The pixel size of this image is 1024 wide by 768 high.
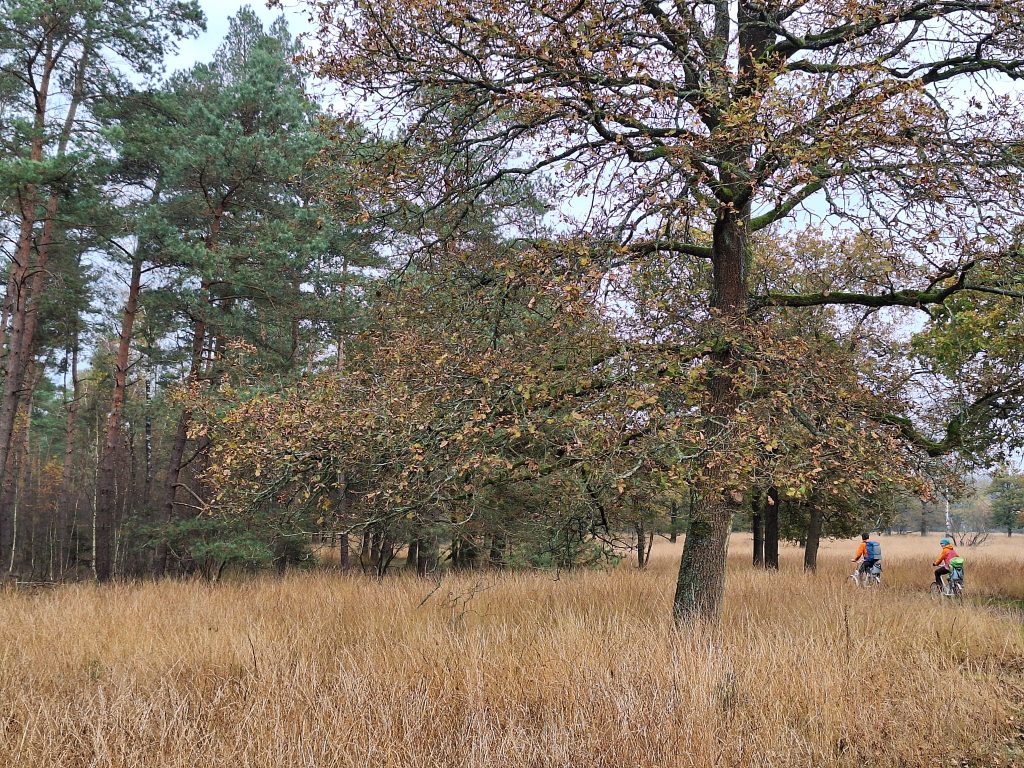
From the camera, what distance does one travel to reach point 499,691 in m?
4.42

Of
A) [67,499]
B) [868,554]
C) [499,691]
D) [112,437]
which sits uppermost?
[112,437]

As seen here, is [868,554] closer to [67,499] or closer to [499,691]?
[499,691]

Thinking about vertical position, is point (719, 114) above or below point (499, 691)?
above

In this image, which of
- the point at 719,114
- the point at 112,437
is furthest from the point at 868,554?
the point at 112,437

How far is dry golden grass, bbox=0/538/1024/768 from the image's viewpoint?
11.5ft

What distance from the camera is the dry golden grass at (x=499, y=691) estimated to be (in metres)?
3.52

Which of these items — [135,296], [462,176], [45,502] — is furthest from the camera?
[45,502]

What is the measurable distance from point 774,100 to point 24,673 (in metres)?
7.65

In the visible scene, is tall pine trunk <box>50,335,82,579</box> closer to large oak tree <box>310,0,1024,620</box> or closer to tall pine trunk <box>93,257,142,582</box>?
tall pine trunk <box>93,257,142,582</box>

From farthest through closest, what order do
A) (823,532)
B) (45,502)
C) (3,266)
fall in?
(45,502) < (823,532) < (3,266)

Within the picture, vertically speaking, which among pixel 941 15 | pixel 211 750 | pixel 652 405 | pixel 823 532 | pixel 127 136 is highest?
pixel 127 136

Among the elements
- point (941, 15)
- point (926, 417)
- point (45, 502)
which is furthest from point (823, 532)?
point (45, 502)

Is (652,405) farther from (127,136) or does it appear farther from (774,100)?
(127,136)

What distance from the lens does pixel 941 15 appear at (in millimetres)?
5543
